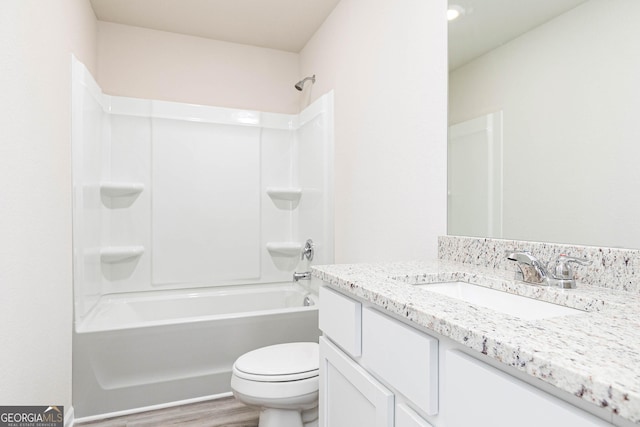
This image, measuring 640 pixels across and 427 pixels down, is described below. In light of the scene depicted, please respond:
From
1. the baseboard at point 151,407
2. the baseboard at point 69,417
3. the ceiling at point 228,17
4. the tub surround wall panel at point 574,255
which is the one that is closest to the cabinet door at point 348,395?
the tub surround wall panel at point 574,255

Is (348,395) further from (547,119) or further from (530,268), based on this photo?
(547,119)

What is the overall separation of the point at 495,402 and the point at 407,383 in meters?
0.25

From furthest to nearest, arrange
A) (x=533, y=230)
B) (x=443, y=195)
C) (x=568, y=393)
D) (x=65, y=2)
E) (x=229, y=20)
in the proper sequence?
(x=229, y=20)
(x=65, y=2)
(x=443, y=195)
(x=533, y=230)
(x=568, y=393)

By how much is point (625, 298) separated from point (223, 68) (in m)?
3.07

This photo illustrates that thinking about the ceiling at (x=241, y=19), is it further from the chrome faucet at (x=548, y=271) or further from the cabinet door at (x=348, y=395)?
the cabinet door at (x=348, y=395)

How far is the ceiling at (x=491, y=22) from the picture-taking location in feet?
3.73

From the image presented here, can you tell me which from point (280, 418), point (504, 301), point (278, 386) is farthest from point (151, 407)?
point (504, 301)

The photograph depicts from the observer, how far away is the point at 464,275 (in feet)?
3.78

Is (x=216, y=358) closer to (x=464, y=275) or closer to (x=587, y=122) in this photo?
(x=464, y=275)

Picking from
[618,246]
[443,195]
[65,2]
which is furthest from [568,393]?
[65,2]

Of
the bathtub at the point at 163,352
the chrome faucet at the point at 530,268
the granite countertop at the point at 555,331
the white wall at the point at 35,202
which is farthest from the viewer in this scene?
the bathtub at the point at 163,352

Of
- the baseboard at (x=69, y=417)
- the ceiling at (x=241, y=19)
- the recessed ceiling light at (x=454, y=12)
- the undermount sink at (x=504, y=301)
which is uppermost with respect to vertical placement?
the ceiling at (x=241, y=19)

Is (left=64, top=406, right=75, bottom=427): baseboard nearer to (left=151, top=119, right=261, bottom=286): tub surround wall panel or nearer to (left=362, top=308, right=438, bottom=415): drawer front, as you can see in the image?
(left=151, top=119, right=261, bottom=286): tub surround wall panel

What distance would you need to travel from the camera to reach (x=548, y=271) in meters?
0.99
